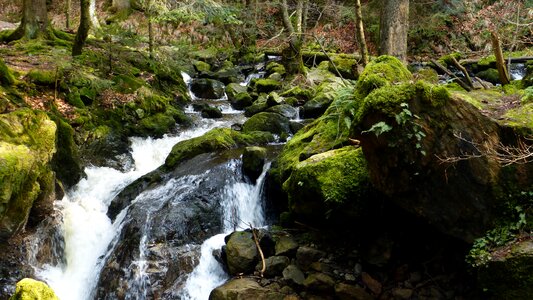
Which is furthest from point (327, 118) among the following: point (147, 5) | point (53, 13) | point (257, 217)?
point (53, 13)

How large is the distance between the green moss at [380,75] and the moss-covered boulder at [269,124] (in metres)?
5.33

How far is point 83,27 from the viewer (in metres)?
11.3

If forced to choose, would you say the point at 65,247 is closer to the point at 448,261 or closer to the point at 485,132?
the point at 448,261

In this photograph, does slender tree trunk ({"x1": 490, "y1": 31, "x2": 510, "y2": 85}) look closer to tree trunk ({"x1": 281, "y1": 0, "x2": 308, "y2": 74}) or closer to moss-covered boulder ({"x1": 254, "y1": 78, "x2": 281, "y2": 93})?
tree trunk ({"x1": 281, "y1": 0, "x2": 308, "y2": 74})

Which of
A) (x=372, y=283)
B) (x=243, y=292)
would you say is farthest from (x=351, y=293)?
(x=243, y=292)

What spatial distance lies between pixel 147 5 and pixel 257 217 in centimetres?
949

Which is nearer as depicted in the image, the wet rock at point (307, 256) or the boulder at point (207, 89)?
the wet rock at point (307, 256)

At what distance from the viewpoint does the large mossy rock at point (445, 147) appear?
4.52 metres

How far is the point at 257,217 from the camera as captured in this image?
762cm

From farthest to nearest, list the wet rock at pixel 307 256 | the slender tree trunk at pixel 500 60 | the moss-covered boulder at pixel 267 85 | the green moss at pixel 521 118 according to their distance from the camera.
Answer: the moss-covered boulder at pixel 267 85 → the slender tree trunk at pixel 500 60 → the wet rock at pixel 307 256 → the green moss at pixel 521 118

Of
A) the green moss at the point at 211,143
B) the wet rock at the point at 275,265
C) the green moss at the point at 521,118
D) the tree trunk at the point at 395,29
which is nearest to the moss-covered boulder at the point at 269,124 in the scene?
the green moss at the point at 211,143

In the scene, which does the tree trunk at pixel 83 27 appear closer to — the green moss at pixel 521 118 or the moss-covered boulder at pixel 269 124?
the moss-covered boulder at pixel 269 124

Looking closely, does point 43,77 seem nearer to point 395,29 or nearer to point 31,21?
point 31,21

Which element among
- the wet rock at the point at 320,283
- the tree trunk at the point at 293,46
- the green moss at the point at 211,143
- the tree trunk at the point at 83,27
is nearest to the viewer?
the wet rock at the point at 320,283
